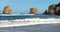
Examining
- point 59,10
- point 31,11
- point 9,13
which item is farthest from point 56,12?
point 9,13

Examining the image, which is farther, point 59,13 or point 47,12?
point 47,12

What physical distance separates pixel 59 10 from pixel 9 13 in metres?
31.8

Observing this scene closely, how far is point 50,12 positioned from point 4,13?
3043 centimetres

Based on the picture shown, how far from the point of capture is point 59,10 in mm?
126000

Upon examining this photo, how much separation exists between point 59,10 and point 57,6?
360cm

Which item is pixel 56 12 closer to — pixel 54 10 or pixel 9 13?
pixel 54 10

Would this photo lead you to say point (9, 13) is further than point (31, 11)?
No

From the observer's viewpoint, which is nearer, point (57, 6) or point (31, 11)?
point (57, 6)

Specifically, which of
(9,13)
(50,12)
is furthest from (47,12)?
(9,13)

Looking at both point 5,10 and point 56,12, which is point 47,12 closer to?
point 56,12

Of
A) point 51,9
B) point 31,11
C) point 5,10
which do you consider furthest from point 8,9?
point 51,9

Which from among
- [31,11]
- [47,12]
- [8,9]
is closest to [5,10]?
[8,9]

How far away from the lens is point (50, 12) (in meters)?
132

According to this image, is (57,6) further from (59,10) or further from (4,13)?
(4,13)
